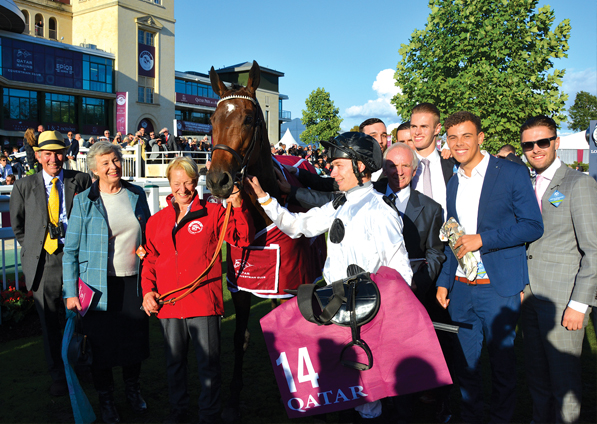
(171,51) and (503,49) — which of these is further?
(171,51)

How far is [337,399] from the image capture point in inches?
78.5

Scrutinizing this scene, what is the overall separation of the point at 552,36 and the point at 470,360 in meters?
15.6

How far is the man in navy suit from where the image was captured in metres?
2.65


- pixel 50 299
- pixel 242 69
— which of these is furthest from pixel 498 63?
pixel 242 69

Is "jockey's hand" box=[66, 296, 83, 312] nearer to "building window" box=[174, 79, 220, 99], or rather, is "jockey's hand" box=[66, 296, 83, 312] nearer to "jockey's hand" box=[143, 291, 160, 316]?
"jockey's hand" box=[143, 291, 160, 316]

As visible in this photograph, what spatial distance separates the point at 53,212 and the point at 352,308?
3004 mm

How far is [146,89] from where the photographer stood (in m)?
39.2

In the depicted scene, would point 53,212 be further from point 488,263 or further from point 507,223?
point 507,223

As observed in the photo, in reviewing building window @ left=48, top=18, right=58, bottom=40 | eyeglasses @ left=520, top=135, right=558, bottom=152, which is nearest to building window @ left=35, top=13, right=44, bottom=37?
building window @ left=48, top=18, right=58, bottom=40

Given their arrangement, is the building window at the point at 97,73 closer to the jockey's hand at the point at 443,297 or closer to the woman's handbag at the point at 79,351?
the woman's handbag at the point at 79,351

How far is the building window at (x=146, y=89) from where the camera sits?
127 feet

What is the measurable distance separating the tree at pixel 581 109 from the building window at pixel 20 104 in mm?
54708

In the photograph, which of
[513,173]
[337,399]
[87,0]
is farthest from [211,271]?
[87,0]

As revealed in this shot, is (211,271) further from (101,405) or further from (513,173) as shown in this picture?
(513,173)
